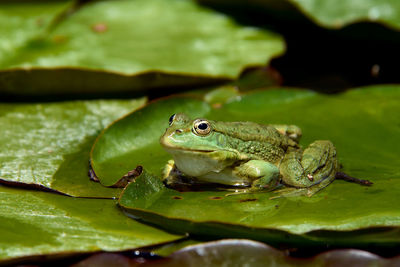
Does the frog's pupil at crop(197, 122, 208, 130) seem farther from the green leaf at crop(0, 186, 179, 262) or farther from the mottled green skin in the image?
the green leaf at crop(0, 186, 179, 262)

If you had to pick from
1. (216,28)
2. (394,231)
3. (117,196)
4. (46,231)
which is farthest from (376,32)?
(46,231)

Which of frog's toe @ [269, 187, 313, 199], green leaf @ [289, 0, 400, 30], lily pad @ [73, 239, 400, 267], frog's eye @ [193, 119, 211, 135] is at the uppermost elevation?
green leaf @ [289, 0, 400, 30]

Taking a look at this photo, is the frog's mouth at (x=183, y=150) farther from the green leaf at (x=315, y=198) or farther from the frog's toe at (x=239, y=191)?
the frog's toe at (x=239, y=191)

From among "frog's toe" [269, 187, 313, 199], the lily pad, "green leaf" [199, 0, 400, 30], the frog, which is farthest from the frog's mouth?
"green leaf" [199, 0, 400, 30]

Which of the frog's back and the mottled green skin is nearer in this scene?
the mottled green skin

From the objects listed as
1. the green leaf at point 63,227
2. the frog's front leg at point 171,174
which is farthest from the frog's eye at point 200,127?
the green leaf at point 63,227
